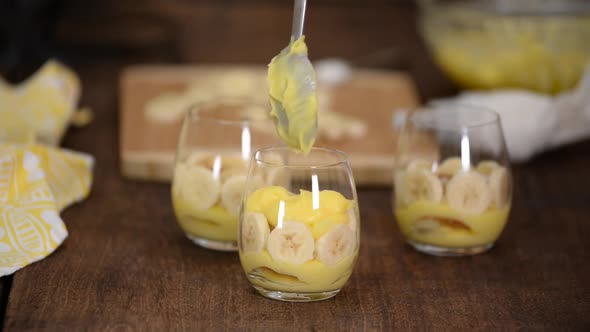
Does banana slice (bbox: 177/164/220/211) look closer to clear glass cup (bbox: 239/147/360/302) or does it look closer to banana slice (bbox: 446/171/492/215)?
clear glass cup (bbox: 239/147/360/302)

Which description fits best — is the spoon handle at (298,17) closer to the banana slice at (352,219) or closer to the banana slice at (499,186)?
the banana slice at (352,219)

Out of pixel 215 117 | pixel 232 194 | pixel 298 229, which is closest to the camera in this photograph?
pixel 298 229

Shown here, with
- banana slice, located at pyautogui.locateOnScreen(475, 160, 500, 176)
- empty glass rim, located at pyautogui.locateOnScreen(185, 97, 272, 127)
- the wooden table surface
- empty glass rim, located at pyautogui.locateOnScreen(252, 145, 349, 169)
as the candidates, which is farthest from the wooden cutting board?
empty glass rim, located at pyautogui.locateOnScreen(252, 145, 349, 169)

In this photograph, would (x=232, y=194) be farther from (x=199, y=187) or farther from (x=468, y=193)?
(x=468, y=193)

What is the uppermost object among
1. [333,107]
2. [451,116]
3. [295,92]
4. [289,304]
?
[295,92]

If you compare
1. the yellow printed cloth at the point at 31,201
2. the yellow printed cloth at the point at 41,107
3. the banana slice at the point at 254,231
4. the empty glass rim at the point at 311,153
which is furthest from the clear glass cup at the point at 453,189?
the yellow printed cloth at the point at 41,107

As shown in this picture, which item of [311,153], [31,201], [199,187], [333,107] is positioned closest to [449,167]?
[311,153]
